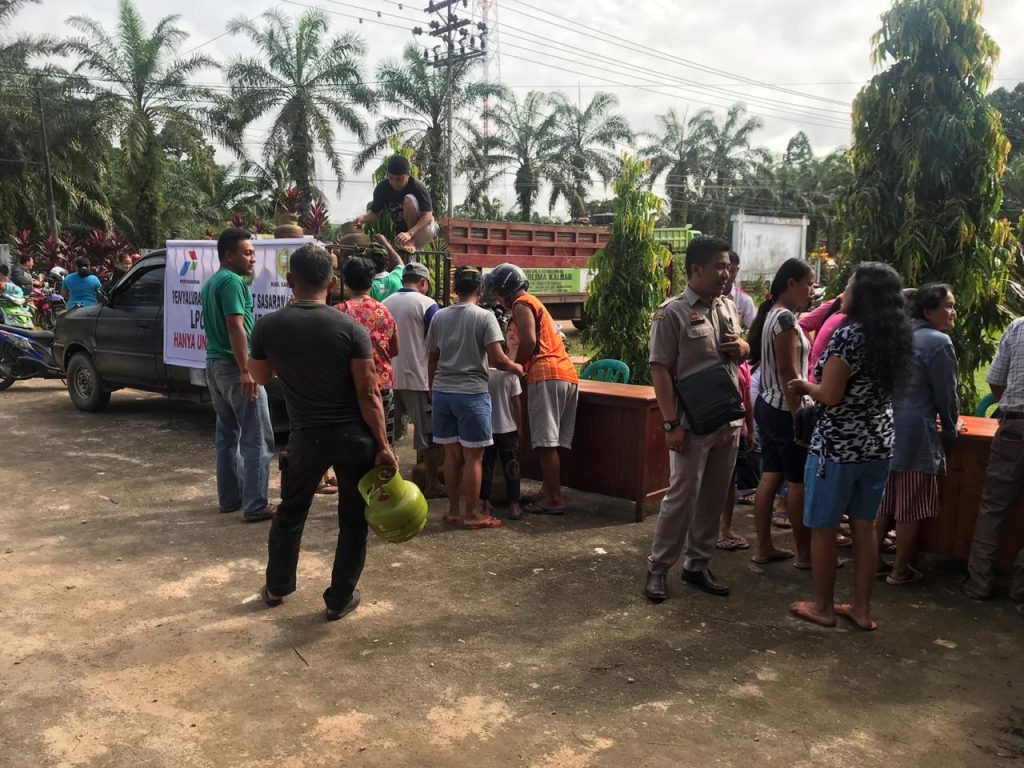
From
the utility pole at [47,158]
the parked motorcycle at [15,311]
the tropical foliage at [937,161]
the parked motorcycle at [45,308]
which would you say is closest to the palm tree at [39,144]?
the utility pole at [47,158]

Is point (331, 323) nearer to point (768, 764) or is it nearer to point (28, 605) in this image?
point (28, 605)

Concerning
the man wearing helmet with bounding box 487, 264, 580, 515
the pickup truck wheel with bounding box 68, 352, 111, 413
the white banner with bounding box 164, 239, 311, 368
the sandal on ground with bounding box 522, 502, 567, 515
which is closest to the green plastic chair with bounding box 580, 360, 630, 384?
the man wearing helmet with bounding box 487, 264, 580, 515

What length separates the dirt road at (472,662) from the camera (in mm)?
2934

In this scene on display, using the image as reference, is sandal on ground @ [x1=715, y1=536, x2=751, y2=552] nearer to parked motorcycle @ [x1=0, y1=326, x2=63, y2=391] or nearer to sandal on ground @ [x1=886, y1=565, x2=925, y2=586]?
sandal on ground @ [x1=886, y1=565, x2=925, y2=586]

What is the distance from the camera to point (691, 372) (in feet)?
13.4

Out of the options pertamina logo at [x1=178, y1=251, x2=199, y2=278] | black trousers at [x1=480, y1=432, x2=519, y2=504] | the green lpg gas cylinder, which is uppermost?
pertamina logo at [x1=178, y1=251, x2=199, y2=278]

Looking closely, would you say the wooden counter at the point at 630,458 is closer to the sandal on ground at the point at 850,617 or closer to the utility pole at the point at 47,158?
the sandal on ground at the point at 850,617

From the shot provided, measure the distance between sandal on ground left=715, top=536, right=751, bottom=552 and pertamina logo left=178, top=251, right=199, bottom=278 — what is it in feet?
17.6

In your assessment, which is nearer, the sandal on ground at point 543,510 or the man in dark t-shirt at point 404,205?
the sandal on ground at point 543,510

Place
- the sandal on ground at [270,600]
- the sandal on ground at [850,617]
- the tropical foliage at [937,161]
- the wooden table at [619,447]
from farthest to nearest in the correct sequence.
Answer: the tropical foliage at [937,161] → the wooden table at [619,447] → the sandal on ground at [270,600] → the sandal on ground at [850,617]

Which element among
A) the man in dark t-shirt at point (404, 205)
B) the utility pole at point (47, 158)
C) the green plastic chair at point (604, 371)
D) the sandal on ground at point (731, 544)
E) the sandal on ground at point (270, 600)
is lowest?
the sandal on ground at point (270, 600)

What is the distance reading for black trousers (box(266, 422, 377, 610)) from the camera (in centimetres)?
377

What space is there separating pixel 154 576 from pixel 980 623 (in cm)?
429

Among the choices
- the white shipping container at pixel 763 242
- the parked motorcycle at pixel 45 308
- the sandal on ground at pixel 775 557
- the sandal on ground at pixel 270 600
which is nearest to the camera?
the sandal on ground at pixel 270 600
